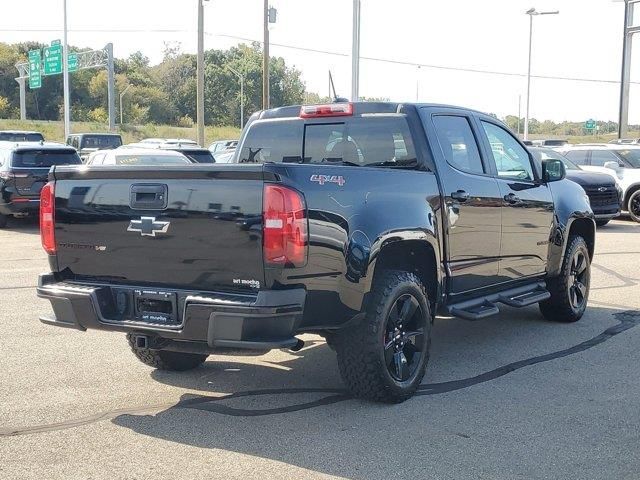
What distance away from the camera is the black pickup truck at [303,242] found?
457cm

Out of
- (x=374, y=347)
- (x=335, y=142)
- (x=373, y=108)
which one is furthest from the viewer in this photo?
(x=335, y=142)

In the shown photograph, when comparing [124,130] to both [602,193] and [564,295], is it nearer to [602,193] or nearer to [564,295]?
[602,193]

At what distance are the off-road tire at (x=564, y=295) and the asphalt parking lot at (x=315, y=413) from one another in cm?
32

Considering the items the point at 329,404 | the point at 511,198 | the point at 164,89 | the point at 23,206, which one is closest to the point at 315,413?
the point at 329,404

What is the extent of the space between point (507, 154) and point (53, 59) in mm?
47247

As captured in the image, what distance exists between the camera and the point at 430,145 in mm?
6016

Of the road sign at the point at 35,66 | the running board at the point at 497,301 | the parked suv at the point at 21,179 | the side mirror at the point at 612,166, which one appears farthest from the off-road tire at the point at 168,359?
the road sign at the point at 35,66

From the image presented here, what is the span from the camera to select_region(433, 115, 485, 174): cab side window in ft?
20.5

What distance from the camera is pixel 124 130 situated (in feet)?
243

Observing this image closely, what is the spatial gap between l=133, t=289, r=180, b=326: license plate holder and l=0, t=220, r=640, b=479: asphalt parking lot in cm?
67

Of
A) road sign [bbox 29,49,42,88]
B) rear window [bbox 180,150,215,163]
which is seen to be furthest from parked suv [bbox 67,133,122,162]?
road sign [bbox 29,49,42,88]

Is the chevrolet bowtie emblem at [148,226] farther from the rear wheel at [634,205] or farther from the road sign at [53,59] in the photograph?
the road sign at [53,59]

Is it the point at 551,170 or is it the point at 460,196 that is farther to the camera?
the point at 551,170

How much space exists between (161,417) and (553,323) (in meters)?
4.43
